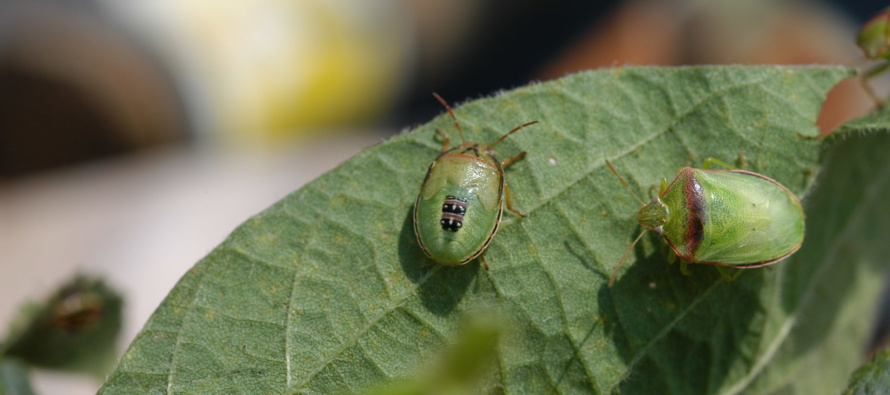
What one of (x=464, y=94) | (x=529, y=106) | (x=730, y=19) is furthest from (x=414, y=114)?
(x=529, y=106)

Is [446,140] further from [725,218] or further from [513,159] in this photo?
[725,218]

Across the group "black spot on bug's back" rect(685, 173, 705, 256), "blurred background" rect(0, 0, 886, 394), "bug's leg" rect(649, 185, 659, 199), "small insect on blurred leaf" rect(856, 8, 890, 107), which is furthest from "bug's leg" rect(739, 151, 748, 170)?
"blurred background" rect(0, 0, 886, 394)

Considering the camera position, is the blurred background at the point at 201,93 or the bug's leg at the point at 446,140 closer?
the bug's leg at the point at 446,140

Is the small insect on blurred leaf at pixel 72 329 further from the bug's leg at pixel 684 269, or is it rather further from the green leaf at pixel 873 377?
the green leaf at pixel 873 377

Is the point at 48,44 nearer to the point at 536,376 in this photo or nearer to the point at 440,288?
the point at 440,288

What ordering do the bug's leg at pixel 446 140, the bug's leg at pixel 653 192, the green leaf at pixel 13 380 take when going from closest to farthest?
the green leaf at pixel 13 380, the bug's leg at pixel 446 140, the bug's leg at pixel 653 192

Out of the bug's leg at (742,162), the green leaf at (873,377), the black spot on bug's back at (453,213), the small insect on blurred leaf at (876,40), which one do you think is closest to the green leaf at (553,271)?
the bug's leg at (742,162)

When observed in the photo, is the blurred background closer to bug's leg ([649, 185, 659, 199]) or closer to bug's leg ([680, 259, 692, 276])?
bug's leg ([649, 185, 659, 199])
